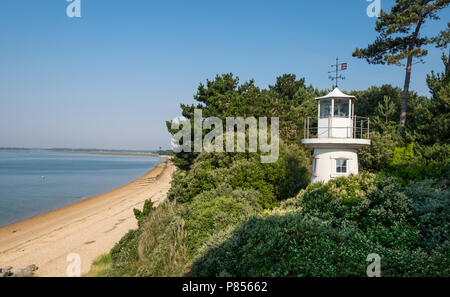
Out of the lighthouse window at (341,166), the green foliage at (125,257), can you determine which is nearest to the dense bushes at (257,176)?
the lighthouse window at (341,166)

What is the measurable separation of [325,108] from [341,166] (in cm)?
226

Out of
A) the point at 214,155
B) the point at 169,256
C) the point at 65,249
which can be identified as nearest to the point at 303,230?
the point at 169,256

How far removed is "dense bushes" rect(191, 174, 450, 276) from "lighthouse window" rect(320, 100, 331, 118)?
330cm

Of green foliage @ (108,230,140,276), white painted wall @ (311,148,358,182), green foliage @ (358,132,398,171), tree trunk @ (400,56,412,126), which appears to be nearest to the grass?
green foliage @ (108,230,140,276)

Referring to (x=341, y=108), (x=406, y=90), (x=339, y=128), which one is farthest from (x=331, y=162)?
(x=406, y=90)

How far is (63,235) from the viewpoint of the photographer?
19562 mm

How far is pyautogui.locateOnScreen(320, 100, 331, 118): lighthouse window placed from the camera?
11054 mm

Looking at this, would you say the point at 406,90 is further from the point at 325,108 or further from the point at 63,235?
the point at 63,235

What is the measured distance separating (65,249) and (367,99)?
72.8ft

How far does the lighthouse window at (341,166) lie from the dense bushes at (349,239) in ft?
7.32

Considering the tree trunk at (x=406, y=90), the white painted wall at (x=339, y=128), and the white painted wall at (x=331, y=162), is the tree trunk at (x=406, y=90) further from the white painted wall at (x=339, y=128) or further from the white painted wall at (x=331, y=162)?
the white painted wall at (x=339, y=128)

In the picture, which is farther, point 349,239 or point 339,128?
point 339,128

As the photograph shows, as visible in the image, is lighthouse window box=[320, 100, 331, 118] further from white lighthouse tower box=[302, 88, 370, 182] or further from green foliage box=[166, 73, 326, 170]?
green foliage box=[166, 73, 326, 170]
